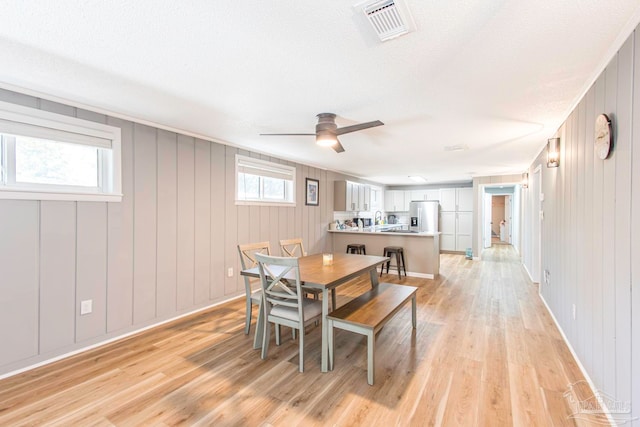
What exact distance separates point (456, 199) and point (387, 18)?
827 centimetres

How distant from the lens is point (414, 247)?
5.61 meters

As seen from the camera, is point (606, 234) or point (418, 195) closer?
point (606, 234)

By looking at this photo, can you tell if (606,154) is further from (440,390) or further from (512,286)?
(512,286)

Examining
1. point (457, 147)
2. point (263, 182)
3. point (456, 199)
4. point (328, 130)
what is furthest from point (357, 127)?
point (456, 199)

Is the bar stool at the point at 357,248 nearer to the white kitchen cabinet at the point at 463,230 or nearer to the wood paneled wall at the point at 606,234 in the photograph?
the wood paneled wall at the point at 606,234

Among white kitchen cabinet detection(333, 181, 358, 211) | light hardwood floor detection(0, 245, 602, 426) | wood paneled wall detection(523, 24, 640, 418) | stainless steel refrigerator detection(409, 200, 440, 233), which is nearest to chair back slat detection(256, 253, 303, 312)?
light hardwood floor detection(0, 245, 602, 426)

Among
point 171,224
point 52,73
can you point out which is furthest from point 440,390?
point 52,73

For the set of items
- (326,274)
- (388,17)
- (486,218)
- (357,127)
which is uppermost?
(388,17)

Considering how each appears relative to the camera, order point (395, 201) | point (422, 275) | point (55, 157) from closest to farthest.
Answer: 1. point (55, 157)
2. point (422, 275)
3. point (395, 201)

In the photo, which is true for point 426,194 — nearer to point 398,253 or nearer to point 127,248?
point 398,253

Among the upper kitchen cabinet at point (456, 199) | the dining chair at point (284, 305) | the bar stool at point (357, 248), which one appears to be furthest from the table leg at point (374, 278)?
the upper kitchen cabinet at point (456, 199)

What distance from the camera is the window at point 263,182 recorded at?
14.2 feet

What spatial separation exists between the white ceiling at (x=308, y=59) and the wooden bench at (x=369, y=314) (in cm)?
185

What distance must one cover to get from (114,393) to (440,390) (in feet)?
7.72
